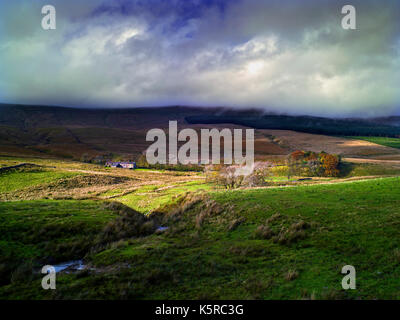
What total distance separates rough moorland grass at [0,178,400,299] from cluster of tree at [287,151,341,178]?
254ft

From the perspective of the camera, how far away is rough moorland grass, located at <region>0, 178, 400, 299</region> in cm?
1022

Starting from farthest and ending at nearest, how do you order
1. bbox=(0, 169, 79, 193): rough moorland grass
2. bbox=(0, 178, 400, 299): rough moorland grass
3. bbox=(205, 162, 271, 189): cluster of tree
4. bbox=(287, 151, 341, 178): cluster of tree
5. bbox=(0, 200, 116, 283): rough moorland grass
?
bbox=(287, 151, 341, 178): cluster of tree
bbox=(205, 162, 271, 189): cluster of tree
bbox=(0, 169, 79, 193): rough moorland grass
bbox=(0, 200, 116, 283): rough moorland grass
bbox=(0, 178, 400, 299): rough moorland grass

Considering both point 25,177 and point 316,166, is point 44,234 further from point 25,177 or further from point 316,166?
point 316,166

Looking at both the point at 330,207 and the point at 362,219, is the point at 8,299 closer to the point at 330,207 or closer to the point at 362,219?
the point at 362,219

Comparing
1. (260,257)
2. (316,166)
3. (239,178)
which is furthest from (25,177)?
(316,166)

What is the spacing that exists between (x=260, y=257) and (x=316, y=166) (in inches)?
3677

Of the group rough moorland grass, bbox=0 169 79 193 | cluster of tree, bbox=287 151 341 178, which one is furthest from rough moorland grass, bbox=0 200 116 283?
cluster of tree, bbox=287 151 341 178

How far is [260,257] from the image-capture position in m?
13.7

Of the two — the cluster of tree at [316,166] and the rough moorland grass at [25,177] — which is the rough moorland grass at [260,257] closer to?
the rough moorland grass at [25,177]

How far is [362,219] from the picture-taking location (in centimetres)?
1727

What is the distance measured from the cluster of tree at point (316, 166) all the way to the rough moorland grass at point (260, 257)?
77431 mm

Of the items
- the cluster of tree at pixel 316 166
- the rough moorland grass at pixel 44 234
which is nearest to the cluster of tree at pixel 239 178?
the rough moorland grass at pixel 44 234

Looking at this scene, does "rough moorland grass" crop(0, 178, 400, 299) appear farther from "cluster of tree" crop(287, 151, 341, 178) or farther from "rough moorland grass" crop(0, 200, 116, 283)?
"cluster of tree" crop(287, 151, 341, 178)
